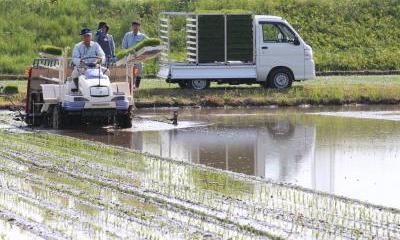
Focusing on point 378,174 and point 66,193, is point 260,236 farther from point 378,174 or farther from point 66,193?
point 378,174

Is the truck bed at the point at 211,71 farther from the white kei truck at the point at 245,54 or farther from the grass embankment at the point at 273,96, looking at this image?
the grass embankment at the point at 273,96

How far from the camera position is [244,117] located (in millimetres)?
22188

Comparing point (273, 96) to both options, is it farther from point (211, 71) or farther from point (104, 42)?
point (104, 42)

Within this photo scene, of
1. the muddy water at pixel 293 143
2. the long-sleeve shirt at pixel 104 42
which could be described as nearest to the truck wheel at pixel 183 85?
the muddy water at pixel 293 143

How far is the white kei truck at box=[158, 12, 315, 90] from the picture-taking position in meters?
27.0

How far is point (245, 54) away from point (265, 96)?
2.24 meters

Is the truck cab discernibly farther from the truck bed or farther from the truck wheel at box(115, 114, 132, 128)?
the truck wheel at box(115, 114, 132, 128)

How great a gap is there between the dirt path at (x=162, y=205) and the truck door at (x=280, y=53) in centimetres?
1226

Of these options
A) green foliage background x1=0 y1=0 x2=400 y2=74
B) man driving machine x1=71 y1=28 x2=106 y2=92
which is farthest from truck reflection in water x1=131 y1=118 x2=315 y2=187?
green foliage background x1=0 y1=0 x2=400 y2=74

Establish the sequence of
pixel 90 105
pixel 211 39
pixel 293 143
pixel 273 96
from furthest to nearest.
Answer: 1. pixel 211 39
2. pixel 273 96
3. pixel 90 105
4. pixel 293 143

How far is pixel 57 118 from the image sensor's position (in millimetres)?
19906

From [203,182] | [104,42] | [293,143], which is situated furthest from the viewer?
[104,42]

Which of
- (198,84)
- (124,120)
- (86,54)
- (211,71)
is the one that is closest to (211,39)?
(211,71)

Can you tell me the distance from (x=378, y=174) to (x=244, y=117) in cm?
867
